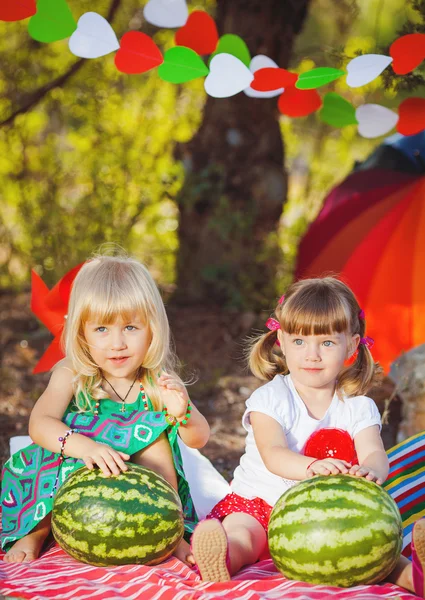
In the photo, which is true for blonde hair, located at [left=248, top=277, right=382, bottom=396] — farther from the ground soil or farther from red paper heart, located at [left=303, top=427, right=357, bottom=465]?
the ground soil

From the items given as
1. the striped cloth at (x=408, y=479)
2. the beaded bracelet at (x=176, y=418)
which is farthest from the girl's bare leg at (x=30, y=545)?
the striped cloth at (x=408, y=479)

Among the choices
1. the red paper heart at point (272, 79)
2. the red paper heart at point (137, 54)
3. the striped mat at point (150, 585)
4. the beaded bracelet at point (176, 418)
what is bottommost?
the striped mat at point (150, 585)

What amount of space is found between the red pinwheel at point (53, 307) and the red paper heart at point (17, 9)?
1158 mm

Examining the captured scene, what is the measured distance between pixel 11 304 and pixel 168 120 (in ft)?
Answer: 7.78

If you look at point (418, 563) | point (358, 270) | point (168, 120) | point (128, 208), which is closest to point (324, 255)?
point (358, 270)

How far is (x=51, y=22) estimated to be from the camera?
3.57m

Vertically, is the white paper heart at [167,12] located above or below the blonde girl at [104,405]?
above

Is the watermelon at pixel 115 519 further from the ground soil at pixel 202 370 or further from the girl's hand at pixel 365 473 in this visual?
the ground soil at pixel 202 370

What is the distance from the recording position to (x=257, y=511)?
10.6ft

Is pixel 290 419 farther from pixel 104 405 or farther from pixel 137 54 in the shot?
pixel 137 54

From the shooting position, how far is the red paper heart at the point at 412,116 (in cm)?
407

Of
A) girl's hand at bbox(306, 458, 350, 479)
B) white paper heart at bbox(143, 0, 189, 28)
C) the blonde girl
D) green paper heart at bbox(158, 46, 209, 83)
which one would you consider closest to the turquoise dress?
the blonde girl

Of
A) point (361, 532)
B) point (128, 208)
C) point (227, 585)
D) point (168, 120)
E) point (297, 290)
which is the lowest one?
point (227, 585)

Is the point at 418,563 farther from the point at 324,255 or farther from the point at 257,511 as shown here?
the point at 324,255
